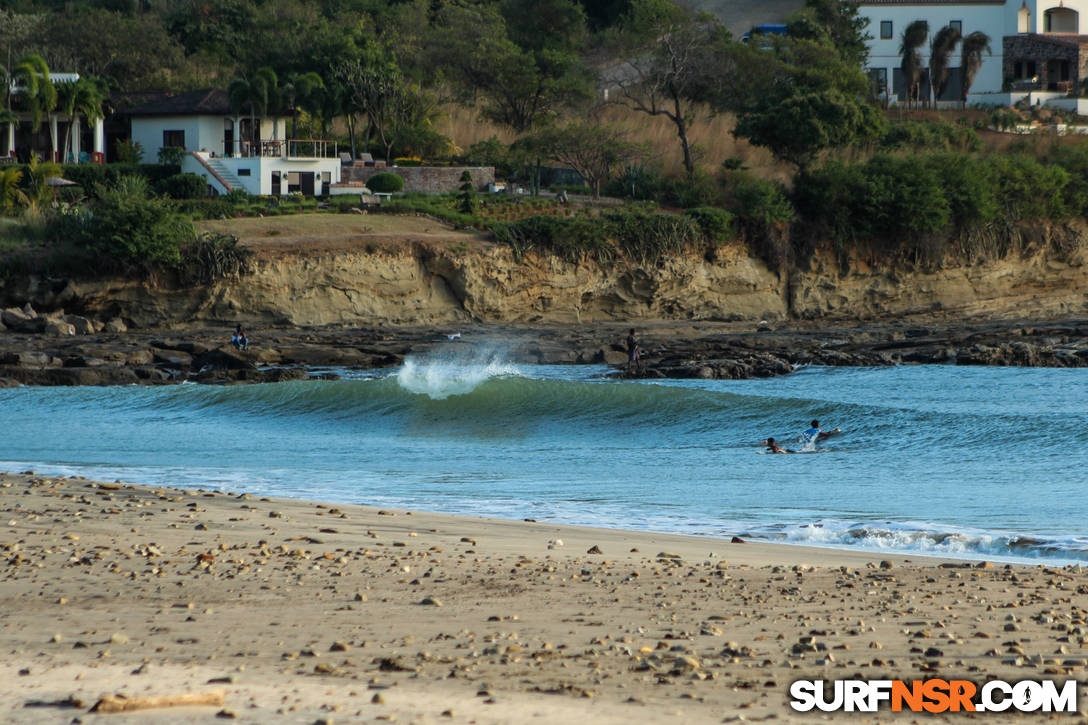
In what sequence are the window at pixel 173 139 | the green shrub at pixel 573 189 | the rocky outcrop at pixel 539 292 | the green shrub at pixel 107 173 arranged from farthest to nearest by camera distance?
the window at pixel 173 139 < the green shrub at pixel 573 189 < the green shrub at pixel 107 173 < the rocky outcrop at pixel 539 292

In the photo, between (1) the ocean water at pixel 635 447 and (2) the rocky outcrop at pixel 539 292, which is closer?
(1) the ocean water at pixel 635 447

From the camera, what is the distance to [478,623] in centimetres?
748

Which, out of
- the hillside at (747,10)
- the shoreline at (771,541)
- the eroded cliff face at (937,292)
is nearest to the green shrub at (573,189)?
the eroded cliff face at (937,292)

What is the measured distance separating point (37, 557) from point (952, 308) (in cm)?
4547

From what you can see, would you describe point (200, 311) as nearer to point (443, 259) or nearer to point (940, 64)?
point (443, 259)

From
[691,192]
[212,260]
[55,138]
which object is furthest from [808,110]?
[55,138]

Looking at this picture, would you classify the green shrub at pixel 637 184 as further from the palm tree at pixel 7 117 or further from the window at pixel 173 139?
the palm tree at pixel 7 117

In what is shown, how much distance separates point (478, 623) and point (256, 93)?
4659 cm

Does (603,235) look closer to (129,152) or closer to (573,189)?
(573,189)

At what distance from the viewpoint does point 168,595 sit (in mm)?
8156

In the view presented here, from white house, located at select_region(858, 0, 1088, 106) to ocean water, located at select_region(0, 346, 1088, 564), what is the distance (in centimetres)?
4226

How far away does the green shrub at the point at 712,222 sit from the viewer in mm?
46938

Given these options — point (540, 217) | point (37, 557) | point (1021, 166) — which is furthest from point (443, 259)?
point (37, 557)

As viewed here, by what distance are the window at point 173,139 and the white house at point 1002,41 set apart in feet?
127
